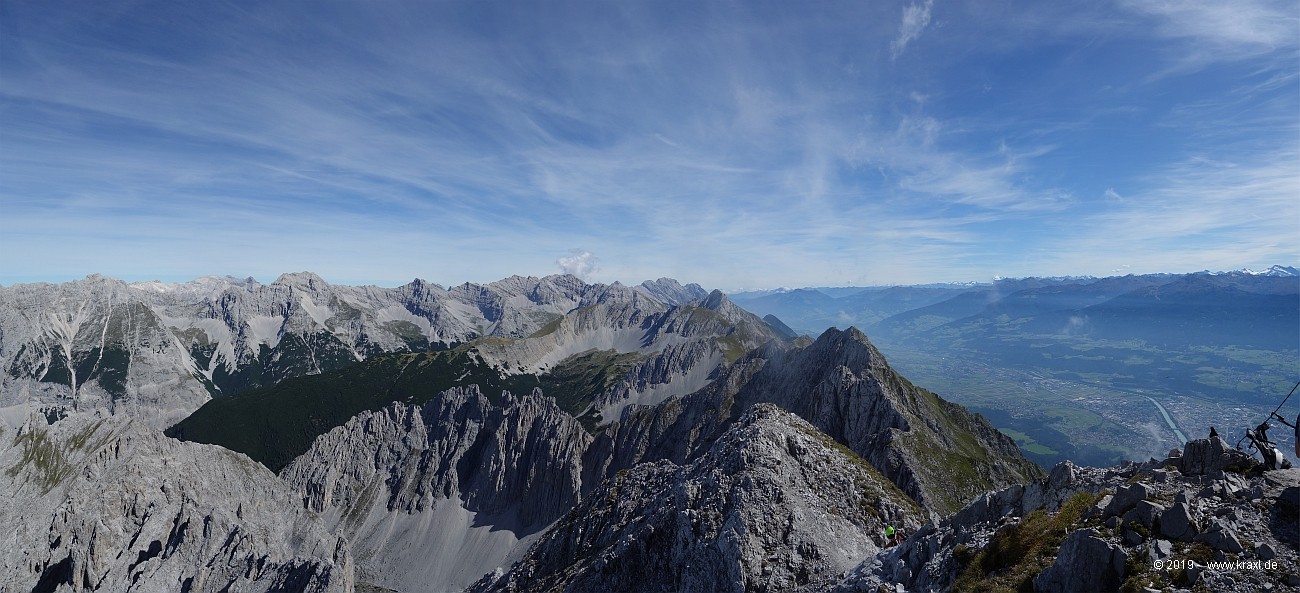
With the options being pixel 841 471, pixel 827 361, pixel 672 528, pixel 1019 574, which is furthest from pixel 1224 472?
pixel 827 361

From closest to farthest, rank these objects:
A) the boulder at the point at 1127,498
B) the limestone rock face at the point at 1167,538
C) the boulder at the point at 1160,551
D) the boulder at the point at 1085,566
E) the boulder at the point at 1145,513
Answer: the limestone rock face at the point at 1167,538, the boulder at the point at 1160,551, the boulder at the point at 1085,566, the boulder at the point at 1145,513, the boulder at the point at 1127,498

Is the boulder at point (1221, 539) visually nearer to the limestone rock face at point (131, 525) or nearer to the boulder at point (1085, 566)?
the boulder at point (1085, 566)

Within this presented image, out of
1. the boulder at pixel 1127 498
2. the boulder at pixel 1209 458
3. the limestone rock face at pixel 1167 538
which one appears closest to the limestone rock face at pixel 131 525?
the limestone rock face at pixel 1167 538

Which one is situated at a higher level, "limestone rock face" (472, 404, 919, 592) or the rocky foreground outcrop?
the rocky foreground outcrop

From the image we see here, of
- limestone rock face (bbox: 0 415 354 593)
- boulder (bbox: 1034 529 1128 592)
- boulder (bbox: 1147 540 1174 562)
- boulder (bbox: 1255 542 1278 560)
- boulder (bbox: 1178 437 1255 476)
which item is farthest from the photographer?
limestone rock face (bbox: 0 415 354 593)

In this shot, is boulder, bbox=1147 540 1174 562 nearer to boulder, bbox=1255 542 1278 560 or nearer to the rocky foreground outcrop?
the rocky foreground outcrop

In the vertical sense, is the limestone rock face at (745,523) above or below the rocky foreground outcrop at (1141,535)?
below

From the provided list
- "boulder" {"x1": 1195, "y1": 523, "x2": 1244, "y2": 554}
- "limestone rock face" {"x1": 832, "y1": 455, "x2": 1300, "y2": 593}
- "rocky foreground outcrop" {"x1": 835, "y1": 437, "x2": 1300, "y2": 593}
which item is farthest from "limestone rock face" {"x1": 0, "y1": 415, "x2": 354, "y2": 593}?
"boulder" {"x1": 1195, "y1": 523, "x2": 1244, "y2": 554}
